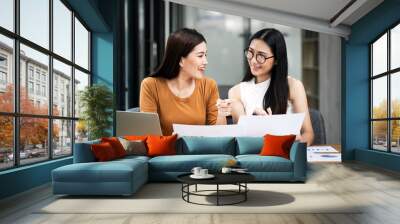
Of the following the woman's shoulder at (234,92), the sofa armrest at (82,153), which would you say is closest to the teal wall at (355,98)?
the woman's shoulder at (234,92)

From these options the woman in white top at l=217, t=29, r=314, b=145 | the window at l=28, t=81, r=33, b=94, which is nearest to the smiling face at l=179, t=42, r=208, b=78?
the woman in white top at l=217, t=29, r=314, b=145

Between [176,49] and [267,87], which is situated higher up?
[176,49]

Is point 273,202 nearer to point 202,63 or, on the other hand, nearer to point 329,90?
point 202,63

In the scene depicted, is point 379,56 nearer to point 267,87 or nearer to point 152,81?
point 267,87

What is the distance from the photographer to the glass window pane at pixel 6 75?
4754mm

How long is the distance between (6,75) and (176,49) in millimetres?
3753

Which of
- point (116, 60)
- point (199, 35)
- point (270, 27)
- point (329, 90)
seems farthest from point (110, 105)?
point (329, 90)

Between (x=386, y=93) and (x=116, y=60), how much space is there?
569 cm

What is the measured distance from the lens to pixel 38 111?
5836 mm

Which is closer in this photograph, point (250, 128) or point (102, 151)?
point (102, 151)

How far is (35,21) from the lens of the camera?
19.0ft

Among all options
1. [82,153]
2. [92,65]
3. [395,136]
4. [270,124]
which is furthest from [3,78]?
[395,136]

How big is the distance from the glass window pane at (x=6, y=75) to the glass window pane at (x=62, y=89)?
1.48 meters

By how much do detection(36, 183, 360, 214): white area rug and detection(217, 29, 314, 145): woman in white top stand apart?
3199mm
